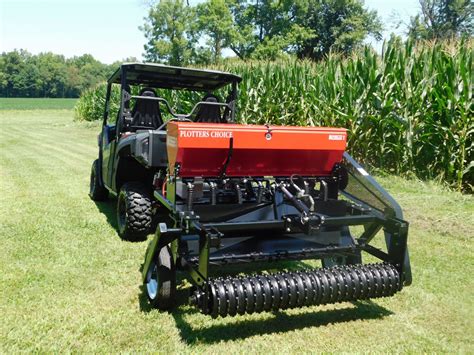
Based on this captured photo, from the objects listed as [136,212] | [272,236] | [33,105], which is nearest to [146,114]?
[136,212]

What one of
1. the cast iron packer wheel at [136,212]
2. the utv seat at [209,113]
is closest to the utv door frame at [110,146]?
the cast iron packer wheel at [136,212]

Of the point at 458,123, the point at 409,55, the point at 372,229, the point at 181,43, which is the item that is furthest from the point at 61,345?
the point at 181,43

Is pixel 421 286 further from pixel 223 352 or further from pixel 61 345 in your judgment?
pixel 61 345

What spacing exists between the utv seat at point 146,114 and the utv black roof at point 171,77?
0.22 meters

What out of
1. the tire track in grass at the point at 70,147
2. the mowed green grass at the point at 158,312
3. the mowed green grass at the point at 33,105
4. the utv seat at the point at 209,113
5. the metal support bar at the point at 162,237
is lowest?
the mowed green grass at the point at 33,105

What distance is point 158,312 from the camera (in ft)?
11.0

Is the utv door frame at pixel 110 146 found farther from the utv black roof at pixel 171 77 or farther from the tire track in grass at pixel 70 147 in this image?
the tire track in grass at pixel 70 147

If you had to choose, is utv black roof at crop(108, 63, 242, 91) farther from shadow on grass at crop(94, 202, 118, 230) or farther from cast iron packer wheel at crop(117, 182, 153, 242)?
shadow on grass at crop(94, 202, 118, 230)

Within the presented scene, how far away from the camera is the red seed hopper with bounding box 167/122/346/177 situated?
11.4ft

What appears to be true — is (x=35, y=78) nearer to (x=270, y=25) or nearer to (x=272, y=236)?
(x=270, y=25)

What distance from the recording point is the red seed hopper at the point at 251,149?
137 inches

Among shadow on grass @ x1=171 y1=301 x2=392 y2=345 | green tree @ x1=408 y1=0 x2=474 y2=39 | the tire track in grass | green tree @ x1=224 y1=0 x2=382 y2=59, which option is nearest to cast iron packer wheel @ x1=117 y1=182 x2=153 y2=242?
shadow on grass @ x1=171 y1=301 x2=392 y2=345

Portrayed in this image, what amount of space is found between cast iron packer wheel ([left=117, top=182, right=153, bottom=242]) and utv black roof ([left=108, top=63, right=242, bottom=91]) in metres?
1.39

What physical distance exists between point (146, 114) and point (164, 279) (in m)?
2.86
